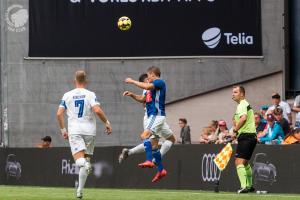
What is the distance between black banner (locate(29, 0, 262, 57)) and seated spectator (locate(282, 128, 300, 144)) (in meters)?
10.00

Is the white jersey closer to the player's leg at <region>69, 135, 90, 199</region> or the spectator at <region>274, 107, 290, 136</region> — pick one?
the player's leg at <region>69, 135, 90, 199</region>

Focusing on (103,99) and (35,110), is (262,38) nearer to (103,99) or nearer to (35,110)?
(103,99)

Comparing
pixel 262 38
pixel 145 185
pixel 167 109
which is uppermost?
pixel 262 38

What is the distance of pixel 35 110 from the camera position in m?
34.6

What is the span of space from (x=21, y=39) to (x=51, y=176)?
6.99m

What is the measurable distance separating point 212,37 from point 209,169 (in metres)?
9.37

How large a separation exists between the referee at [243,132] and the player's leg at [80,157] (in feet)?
13.8

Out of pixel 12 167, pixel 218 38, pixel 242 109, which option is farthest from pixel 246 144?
pixel 218 38

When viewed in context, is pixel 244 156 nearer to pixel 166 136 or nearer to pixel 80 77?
pixel 166 136

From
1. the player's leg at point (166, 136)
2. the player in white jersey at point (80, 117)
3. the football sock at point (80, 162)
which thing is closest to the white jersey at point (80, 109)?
the player in white jersey at point (80, 117)

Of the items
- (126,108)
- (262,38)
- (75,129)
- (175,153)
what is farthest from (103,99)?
(75,129)

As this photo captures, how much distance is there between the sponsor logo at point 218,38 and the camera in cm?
3406

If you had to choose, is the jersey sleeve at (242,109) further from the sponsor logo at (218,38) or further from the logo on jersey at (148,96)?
the sponsor logo at (218,38)

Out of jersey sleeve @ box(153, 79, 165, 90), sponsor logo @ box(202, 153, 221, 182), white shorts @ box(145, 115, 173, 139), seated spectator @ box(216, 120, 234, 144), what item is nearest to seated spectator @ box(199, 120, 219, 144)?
seated spectator @ box(216, 120, 234, 144)
